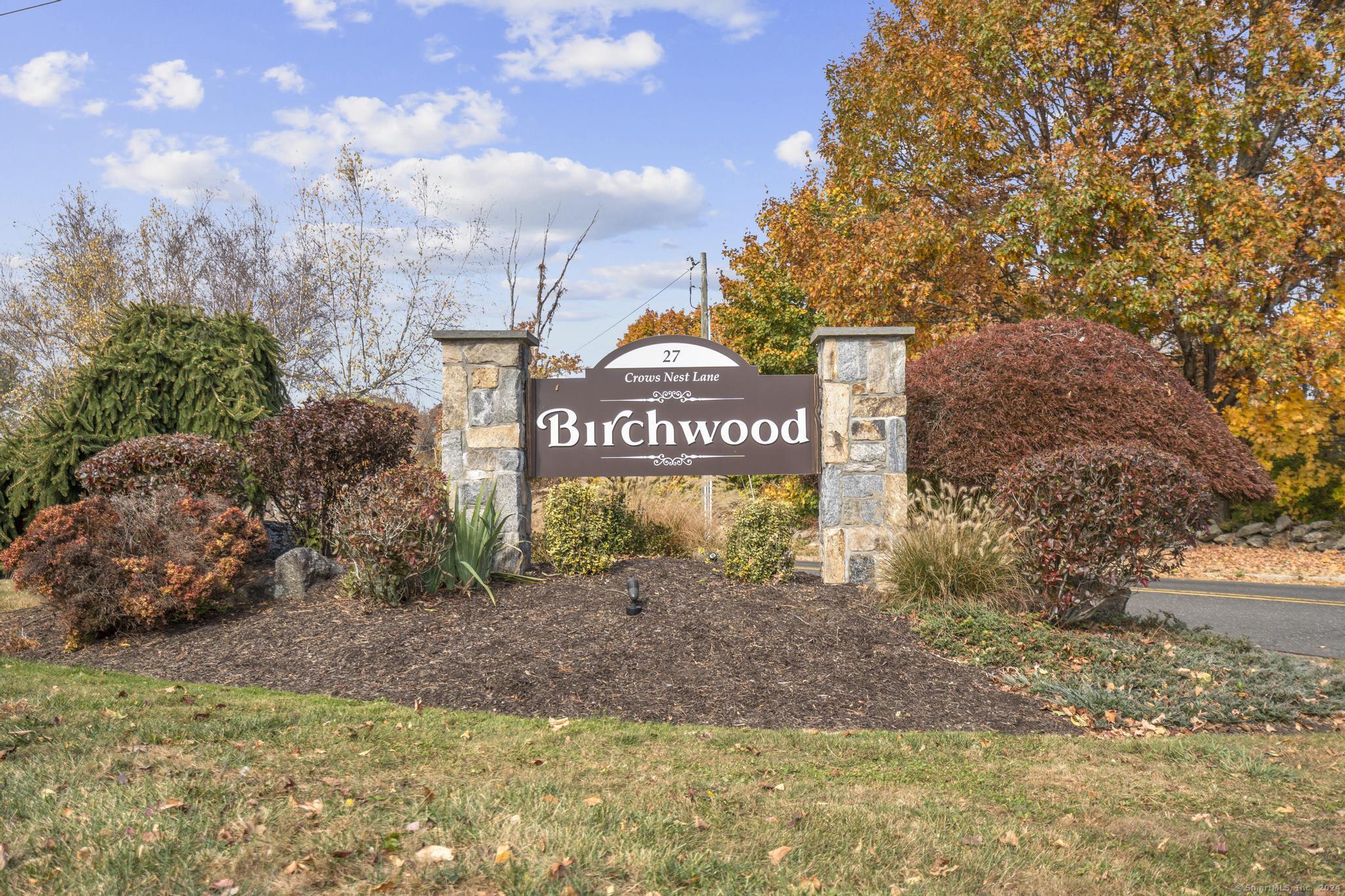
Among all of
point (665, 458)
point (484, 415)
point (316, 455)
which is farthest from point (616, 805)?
point (316, 455)

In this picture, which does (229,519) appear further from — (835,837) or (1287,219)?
(1287,219)

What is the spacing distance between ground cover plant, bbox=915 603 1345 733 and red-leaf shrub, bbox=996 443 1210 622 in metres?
0.51

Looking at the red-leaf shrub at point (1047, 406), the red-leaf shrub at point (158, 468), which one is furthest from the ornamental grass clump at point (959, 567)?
the red-leaf shrub at point (158, 468)

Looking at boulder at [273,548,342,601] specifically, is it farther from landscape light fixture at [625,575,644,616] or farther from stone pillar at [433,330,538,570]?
landscape light fixture at [625,575,644,616]

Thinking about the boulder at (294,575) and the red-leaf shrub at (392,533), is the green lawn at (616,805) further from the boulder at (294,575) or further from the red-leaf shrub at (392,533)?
the boulder at (294,575)

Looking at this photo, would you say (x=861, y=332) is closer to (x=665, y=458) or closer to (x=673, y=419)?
(x=673, y=419)

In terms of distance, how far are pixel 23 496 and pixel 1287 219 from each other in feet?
55.9

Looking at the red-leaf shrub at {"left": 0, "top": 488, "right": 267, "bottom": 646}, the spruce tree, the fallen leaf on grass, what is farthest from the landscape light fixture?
the spruce tree

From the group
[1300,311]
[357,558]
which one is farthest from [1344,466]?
[357,558]

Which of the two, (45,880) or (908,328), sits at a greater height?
(908,328)

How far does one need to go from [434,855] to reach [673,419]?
19.4ft

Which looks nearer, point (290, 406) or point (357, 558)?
point (357, 558)

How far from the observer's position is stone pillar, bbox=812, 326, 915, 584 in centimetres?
853

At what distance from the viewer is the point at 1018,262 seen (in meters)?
16.3
